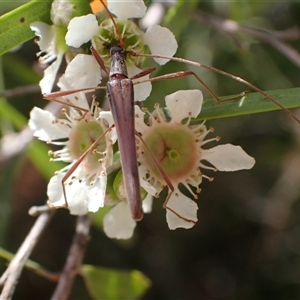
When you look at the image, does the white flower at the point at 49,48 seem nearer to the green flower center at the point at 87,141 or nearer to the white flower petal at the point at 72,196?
the green flower center at the point at 87,141

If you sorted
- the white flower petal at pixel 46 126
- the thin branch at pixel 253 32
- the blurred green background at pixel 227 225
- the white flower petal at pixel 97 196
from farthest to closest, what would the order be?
the blurred green background at pixel 227 225 → the thin branch at pixel 253 32 → the white flower petal at pixel 46 126 → the white flower petal at pixel 97 196

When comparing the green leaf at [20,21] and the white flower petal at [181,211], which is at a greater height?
the green leaf at [20,21]

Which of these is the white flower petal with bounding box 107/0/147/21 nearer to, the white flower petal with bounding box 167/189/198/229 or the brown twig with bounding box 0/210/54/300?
the white flower petal with bounding box 167/189/198/229

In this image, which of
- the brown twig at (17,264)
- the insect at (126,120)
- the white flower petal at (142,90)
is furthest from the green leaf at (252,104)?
the brown twig at (17,264)

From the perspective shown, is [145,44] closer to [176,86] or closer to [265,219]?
[176,86]

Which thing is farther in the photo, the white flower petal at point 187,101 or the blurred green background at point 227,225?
the blurred green background at point 227,225
